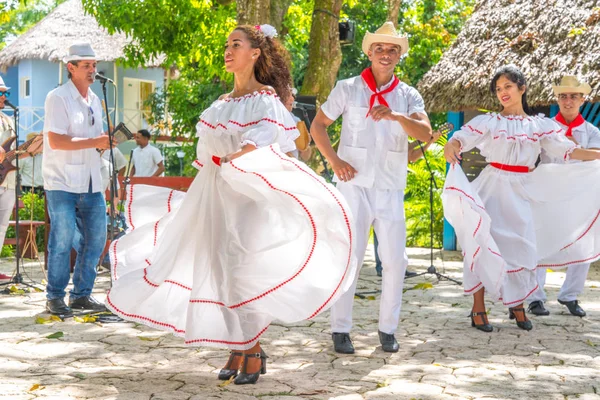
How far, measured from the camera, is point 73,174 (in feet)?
23.1

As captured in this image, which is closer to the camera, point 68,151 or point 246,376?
point 246,376

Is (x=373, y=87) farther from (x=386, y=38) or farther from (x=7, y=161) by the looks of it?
(x=7, y=161)

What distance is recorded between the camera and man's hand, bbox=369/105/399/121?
5.76 metres

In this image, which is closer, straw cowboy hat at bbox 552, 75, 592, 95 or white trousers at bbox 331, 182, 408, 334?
white trousers at bbox 331, 182, 408, 334

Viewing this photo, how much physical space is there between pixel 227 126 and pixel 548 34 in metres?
8.69

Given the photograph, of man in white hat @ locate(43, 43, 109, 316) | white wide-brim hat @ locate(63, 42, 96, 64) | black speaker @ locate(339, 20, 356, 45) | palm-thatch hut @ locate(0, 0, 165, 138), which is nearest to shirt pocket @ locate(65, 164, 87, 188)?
man in white hat @ locate(43, 43, 109, 316)

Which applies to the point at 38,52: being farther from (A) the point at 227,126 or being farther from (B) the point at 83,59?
(A) the point at 227,126

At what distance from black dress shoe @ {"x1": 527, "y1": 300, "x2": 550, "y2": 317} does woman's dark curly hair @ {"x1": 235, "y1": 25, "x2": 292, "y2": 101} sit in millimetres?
3412

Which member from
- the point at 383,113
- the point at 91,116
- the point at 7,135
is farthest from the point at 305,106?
the point at 383,113

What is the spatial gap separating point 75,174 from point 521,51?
302 inches

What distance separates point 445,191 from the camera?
6738mm

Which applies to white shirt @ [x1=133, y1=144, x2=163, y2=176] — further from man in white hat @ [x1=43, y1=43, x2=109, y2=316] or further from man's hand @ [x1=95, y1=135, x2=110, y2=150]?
man's hand @ [x1=95, y1=135, x2=110, y2=150]

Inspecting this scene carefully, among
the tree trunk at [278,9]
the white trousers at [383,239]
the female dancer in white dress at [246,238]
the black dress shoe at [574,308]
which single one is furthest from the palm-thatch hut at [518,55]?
the female dancer in white dress at [246,238]

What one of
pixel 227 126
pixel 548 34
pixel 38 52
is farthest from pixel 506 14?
pixel 38 52
